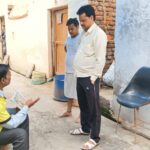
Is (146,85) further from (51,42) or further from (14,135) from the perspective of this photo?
(51,42)

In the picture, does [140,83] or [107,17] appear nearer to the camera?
[140,83]

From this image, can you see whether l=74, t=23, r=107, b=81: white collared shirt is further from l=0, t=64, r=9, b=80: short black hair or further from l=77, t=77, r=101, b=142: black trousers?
l=0, t=64, r=9, b=80: short black hair

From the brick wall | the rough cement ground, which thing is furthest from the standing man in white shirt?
the brick wall

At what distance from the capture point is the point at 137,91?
3963 millimetres

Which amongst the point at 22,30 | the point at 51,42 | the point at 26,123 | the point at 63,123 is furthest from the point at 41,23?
the point at 26,123

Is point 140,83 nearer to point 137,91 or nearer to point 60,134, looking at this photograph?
point 137,91

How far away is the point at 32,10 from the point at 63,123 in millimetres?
4433

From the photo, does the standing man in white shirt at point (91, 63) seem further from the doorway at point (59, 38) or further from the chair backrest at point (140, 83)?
the doorway at point (59, 38)

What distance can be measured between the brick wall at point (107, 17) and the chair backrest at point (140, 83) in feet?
6.41

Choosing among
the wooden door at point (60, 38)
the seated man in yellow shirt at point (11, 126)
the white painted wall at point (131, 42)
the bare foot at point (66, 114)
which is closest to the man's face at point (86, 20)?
the white painted wall at point (131, 42)

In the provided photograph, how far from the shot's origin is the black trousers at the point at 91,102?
342 centimetres

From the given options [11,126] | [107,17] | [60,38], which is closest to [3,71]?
[11,126]

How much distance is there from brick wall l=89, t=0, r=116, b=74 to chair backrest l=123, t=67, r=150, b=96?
195 centimetres

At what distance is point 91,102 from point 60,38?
151 inches
